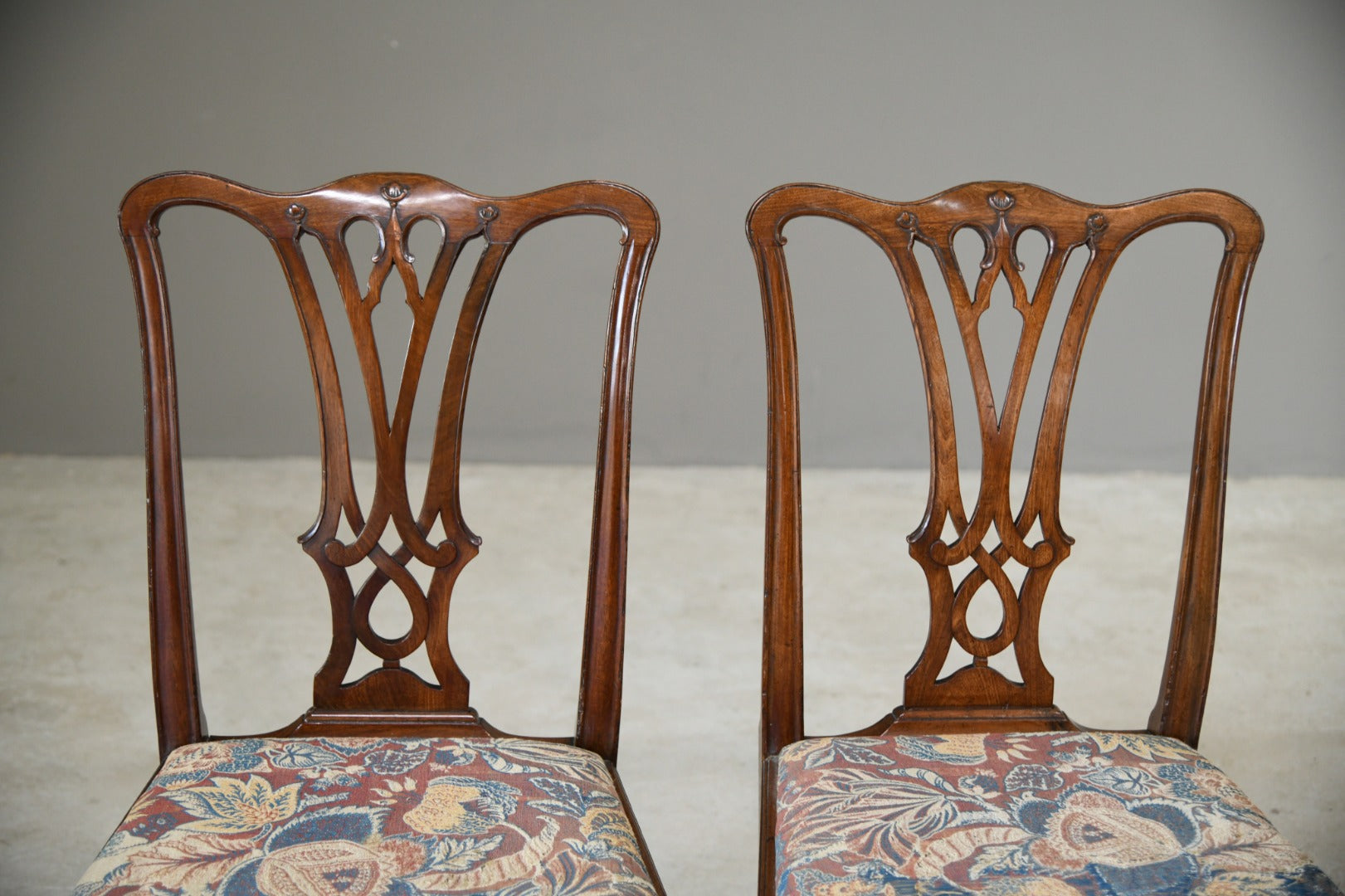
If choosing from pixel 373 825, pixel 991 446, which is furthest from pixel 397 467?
pixel 991 446

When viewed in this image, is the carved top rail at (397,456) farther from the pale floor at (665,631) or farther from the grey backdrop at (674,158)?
the grey backdrop at (674,158)

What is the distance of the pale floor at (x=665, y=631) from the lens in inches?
70.4

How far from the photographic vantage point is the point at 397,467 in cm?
98

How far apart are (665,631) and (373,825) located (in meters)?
1.61

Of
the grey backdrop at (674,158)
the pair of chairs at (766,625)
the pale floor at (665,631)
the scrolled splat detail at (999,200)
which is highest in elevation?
the grey backdrop at (674,158)

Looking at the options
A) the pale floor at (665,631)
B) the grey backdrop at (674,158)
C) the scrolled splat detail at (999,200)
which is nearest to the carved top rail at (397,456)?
the scrolled splat detail at (999,200)

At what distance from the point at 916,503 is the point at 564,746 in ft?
8.45

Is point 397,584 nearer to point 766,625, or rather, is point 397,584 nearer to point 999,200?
point 766,625

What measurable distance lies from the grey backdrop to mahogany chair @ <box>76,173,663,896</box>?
2.73 meters

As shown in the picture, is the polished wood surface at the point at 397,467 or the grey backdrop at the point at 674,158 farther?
the grey backdrop at the point at 674,158

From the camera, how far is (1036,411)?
12.8 ft

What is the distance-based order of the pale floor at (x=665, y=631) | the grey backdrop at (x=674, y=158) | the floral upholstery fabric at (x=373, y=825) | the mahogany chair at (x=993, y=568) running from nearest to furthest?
the floral upholstery fabric at (x=373, y=825) → the mahogany chair at (x=993, y=568) → the pale floor at (x=665, y=631) → the grey backdrop at (x=674, y=158)

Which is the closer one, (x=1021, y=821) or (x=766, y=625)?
(x=1021, y=821)

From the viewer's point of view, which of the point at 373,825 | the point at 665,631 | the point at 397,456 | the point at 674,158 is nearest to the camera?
the point at 373,825
